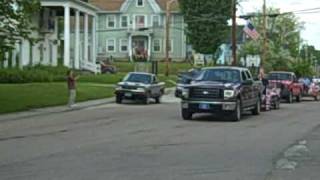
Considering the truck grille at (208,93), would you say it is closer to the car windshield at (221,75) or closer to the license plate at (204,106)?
the license plate at (204,106)

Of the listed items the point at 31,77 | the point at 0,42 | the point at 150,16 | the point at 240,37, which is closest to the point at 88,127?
the point at 0,42

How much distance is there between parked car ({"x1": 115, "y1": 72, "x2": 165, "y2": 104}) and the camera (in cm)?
3916

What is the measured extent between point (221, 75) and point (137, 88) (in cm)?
1286

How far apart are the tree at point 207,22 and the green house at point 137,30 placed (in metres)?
5.80

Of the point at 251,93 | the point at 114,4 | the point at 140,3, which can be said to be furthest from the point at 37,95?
the point at 114,4

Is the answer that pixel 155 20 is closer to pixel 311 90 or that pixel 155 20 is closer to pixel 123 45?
pixel 123 45

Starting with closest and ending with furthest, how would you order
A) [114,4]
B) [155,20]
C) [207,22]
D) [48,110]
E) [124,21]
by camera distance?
[48,110] < [207,22] < [155,20] < [124,21] < [114,4]

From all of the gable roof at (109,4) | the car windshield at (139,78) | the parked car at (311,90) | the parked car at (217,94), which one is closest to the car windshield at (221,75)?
the parked car at (217,94)

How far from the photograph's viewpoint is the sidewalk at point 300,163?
12234 mm

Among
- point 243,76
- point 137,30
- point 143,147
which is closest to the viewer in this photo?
point 143,147

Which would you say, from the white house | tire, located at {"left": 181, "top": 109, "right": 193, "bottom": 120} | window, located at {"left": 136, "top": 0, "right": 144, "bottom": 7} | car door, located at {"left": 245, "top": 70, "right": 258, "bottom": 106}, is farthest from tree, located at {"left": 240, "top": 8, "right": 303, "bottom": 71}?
tire, located at {"left": 181, "top": 109, "right": 193, "bottom": 120}

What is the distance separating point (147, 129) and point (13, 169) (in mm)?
9292

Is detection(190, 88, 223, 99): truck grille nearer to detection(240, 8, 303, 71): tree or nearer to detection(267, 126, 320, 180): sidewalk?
detection(267, 126, 320, 180): sidewalk

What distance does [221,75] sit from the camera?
26.8m
